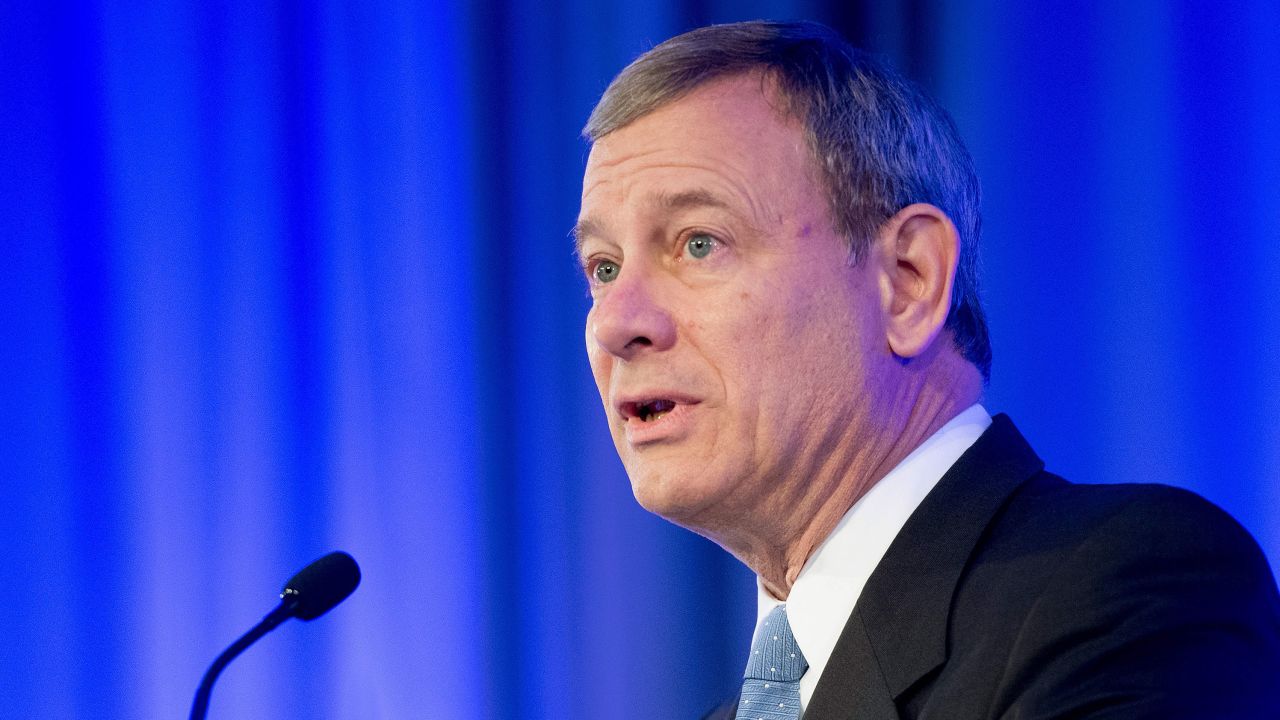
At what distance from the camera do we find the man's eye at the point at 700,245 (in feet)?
4.68

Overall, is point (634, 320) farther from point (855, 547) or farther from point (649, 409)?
point (855, 547)

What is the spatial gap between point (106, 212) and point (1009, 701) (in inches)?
86.3

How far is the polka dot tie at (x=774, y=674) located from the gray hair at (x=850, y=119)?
386 mm

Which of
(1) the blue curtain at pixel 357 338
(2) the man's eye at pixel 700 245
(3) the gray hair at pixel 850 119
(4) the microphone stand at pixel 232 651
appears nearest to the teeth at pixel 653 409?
(2) the man's eye at pixel 700 245

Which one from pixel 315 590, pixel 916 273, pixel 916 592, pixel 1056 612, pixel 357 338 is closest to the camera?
pixel 1056 612

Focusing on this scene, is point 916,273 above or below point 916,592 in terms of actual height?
above

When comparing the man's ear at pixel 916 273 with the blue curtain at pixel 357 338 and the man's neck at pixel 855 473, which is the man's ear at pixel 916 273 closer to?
the man's neck at pixel 855 473

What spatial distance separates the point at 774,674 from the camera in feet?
4.57

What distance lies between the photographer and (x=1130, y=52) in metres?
2.37

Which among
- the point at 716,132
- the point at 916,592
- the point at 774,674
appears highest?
the point at 716,132

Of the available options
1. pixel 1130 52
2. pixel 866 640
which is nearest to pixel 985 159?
pixel 1130 52

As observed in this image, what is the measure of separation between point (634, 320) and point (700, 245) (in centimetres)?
11

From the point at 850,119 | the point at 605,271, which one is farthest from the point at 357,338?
the point at 850,119

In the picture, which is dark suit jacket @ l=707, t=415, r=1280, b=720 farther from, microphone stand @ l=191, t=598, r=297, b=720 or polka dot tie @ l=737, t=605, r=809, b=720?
microphone stand @ l=191, t=598, r=297, b=720
